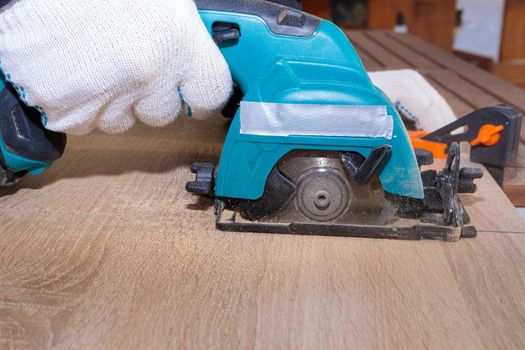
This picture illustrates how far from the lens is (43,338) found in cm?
98

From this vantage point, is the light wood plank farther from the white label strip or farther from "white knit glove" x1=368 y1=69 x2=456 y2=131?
"white knit glove" x1=368 y1=69 x2=456 y2=131

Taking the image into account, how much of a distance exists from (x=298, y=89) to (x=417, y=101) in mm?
814

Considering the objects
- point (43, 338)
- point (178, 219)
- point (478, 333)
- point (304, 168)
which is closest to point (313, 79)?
point (304, 168)

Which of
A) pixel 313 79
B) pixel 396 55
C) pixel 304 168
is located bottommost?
pixel 396 55

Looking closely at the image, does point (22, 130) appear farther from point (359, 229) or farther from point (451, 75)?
point (451, 75)

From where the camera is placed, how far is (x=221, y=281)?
3.76 feet

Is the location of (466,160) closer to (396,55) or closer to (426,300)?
(426,300)

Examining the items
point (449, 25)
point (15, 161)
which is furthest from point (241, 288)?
point (449, 25)

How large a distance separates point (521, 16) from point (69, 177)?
9.71ft

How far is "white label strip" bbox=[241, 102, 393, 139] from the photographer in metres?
1.24

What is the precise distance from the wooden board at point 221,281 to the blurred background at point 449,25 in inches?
101

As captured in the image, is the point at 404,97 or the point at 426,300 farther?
the point at 404,97

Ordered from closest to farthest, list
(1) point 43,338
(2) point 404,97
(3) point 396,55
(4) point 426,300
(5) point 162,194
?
(1) point 43,338 < (4) point 426,300 < (5) point 162,194 < (2) point 404,97 < (3) point 396,55

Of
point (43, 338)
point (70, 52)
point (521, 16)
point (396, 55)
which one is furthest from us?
point (521, 16)
